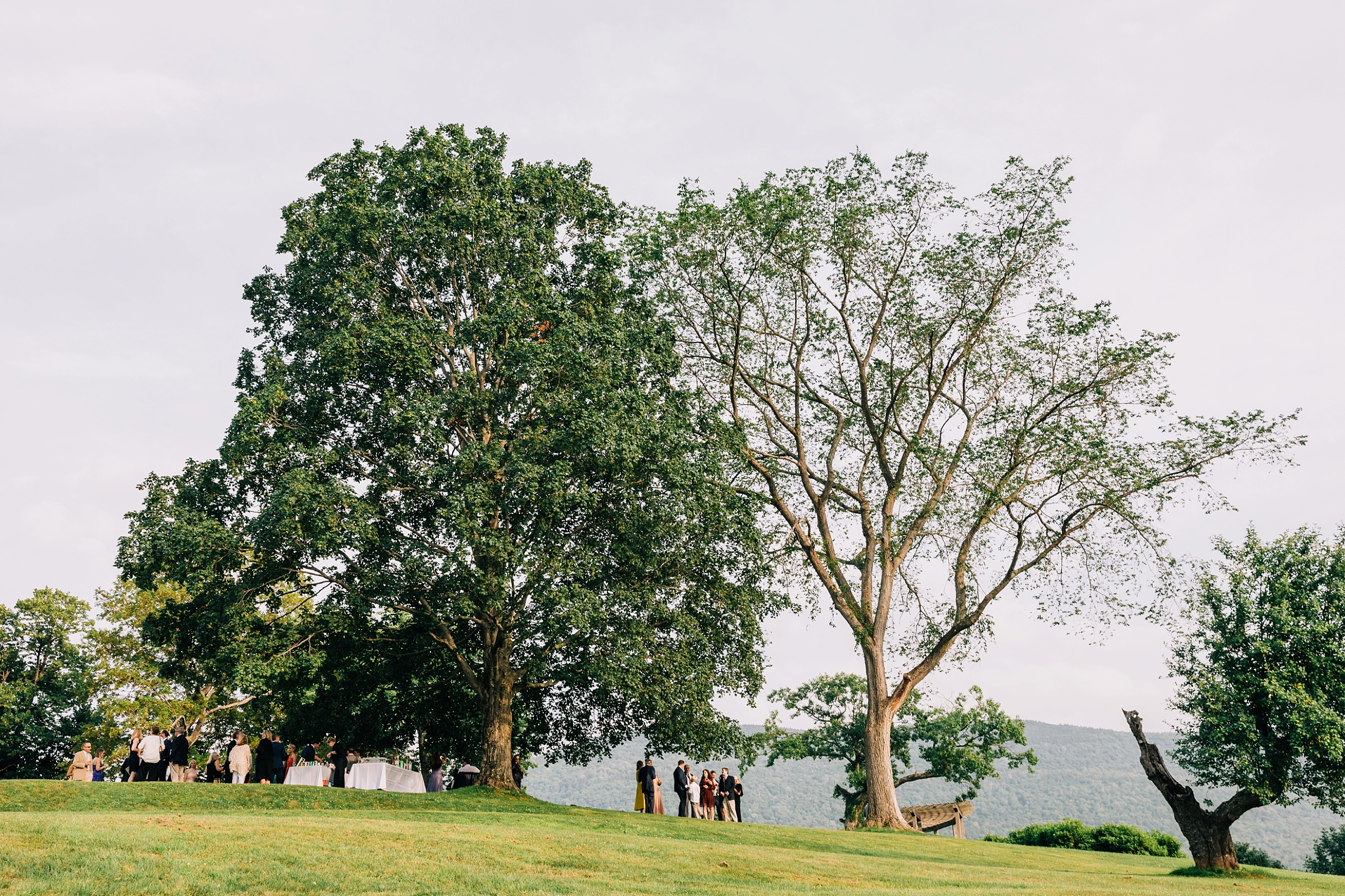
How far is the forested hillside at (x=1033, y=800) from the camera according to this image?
156 metres

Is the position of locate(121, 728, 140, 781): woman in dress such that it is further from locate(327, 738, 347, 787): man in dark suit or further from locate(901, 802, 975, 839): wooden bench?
locate(901, 802, 975, 839): wooden bench

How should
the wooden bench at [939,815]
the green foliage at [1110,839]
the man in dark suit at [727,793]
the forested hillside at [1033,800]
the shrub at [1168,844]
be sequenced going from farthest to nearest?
1. the forested hillside at [1033,800]
2. the wooden bench at [939,815]
3. the shrub at [1168,844]
4. the green foliage at [1110,839]
5. the man in dark suit at [727,793]

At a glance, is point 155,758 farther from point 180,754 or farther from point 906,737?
point 906,737

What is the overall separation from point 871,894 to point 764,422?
812 inches

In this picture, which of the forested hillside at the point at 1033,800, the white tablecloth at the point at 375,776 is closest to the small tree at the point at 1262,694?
the white tablecloth at the point at 375,776

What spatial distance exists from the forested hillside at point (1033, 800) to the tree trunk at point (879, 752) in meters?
120

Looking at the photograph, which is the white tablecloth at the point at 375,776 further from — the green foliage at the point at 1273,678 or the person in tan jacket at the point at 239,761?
the green foliage at the point at 1273,678

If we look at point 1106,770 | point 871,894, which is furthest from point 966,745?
point 1106,770

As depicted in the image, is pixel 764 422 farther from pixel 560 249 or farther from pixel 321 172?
pixel 321 172

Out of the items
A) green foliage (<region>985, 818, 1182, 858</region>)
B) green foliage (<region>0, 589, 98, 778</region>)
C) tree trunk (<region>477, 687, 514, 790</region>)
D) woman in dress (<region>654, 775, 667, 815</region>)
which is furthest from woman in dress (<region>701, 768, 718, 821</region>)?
green foliage (<region>0, 589, 98, 778</region>)

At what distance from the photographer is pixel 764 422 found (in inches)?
1239

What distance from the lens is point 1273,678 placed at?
20781 millimetres

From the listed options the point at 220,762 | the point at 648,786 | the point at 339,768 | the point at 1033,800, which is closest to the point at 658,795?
the point at 648,786

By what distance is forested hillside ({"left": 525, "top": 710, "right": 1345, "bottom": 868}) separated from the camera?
511 feet
